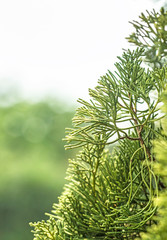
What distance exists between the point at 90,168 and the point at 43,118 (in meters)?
9.66

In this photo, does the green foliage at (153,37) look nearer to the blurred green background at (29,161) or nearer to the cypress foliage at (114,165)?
the cypress foliage at (114,165)

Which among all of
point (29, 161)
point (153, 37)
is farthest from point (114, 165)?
point (29, 161)

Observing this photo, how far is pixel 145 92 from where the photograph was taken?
0.45m

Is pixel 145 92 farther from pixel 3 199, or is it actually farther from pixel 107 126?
pixel 3 199

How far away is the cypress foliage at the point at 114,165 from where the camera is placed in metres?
0.43

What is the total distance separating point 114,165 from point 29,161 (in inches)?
306

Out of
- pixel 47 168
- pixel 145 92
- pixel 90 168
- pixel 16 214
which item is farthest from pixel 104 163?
pixel 47 168

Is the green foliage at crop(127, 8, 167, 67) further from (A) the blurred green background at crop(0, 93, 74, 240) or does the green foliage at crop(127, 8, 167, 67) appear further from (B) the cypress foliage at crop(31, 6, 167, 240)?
(A) the blurred green background at crop(0, 93, 74, 240)

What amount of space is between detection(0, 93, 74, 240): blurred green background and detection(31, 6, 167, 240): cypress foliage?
6671 mm

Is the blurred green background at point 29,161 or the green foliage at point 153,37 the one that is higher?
the blurred green background at point 29,161

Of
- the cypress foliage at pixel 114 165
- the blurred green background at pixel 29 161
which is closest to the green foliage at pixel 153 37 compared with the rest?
the cypress foliage at pixel 114 165

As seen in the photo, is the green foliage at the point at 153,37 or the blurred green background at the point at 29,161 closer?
the green foliage at the point at 153,37

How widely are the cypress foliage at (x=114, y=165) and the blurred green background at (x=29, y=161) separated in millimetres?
6671

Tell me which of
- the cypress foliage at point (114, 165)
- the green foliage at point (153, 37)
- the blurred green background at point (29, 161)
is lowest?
the cypress foliage at point (114, 165)
